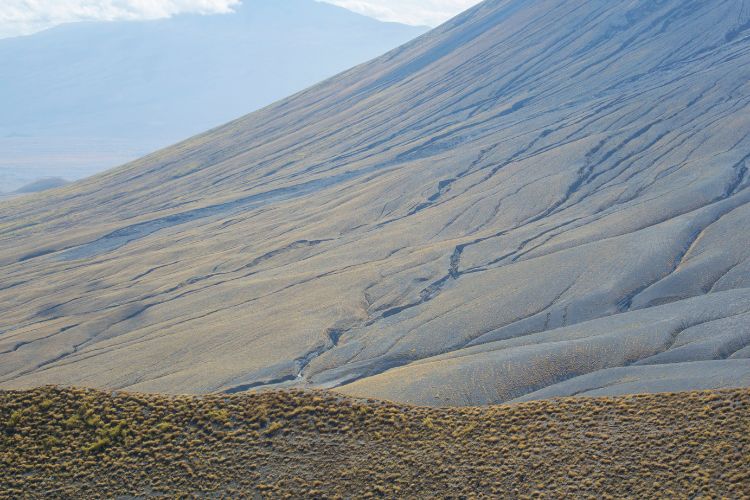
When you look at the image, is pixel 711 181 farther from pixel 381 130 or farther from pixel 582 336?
pixel 381 130

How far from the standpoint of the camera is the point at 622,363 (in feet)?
120

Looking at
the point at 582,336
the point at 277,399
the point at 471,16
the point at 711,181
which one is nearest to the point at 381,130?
the point at 471,16

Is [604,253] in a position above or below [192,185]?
below

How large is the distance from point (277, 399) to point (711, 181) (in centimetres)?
5085

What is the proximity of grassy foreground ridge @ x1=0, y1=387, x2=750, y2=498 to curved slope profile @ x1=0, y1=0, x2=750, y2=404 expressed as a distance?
8743mm

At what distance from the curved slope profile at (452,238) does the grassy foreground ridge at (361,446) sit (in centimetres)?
874

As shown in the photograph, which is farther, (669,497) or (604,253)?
(604,253)

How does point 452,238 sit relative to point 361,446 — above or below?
below

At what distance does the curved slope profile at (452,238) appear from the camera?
42.5 metres

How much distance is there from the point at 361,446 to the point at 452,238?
4957cm

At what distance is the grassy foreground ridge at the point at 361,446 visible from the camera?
2125 centimetres

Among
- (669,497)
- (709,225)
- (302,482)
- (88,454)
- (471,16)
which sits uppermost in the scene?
(471,16)

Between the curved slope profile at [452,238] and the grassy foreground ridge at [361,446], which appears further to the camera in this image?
the curved slope profile at [452,238]

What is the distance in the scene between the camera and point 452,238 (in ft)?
237
